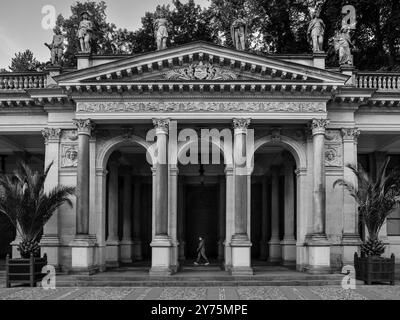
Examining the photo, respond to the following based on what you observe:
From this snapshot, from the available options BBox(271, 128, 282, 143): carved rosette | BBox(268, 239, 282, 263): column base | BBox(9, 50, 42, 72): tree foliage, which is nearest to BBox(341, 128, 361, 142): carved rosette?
BBox(271, 128, 282, 143): carved rosette

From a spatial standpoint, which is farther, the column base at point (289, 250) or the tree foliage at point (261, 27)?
the tree foliage at point (261, 27)

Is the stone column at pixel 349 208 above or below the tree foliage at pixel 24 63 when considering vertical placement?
below

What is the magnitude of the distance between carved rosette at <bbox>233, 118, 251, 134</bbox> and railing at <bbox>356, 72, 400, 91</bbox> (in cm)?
565

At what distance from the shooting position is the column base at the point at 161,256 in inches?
857

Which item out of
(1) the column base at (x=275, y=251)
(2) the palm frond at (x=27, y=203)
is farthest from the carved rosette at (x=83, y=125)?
(1) the column base at (x=275, y=251)

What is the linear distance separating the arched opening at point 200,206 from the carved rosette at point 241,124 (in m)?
6.83

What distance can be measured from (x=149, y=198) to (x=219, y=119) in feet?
33.5

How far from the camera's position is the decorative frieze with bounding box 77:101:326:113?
2270cm

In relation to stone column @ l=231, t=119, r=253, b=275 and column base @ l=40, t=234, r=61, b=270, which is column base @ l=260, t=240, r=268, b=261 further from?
column base @ l=40, t=234, r=61, b=270

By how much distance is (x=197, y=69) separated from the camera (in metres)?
22.7

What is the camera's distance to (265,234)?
30312 mm

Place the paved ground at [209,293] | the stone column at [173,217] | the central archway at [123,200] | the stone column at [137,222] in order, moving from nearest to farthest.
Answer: the paved ground at [209,293]
the stone column at [173,217]
the central archway at [123,200]
the stone column at [137,222]

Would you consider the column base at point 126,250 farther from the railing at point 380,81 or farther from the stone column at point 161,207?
A: the railing at point 380,81
